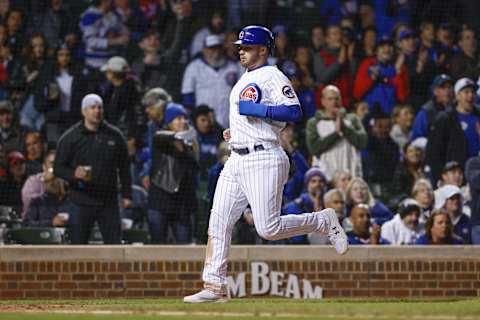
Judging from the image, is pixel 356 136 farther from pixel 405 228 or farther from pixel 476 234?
pixel 476 234

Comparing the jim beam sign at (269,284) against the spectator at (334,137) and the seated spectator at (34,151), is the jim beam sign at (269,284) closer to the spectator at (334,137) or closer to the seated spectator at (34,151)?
the spectator at (334,137)

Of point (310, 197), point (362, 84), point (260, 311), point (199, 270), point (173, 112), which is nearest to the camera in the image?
point (260, 311)

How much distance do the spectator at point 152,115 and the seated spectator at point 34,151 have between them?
1.10 meters

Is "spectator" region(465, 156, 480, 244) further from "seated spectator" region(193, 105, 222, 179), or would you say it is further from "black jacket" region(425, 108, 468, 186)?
"seated spectator" region(193, 105, 222, 179)

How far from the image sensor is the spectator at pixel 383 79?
15.1 metres

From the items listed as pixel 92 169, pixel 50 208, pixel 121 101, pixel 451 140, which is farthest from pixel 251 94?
pixel 451 140

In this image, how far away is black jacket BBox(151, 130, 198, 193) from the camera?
13.3 metres

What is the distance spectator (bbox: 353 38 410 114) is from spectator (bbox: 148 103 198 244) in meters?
2.69

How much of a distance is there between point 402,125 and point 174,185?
3019 millimetres

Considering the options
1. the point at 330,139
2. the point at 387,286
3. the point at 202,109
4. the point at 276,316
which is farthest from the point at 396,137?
the point at 276,316

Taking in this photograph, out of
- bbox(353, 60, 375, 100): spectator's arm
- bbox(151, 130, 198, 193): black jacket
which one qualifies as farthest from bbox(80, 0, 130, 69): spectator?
bbox(353, 60, 375, 100): spectator's arm

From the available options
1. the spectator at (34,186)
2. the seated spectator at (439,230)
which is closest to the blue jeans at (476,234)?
the seated spectator at (439,230)

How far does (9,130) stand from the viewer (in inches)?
545

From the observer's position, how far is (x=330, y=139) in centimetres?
1391
